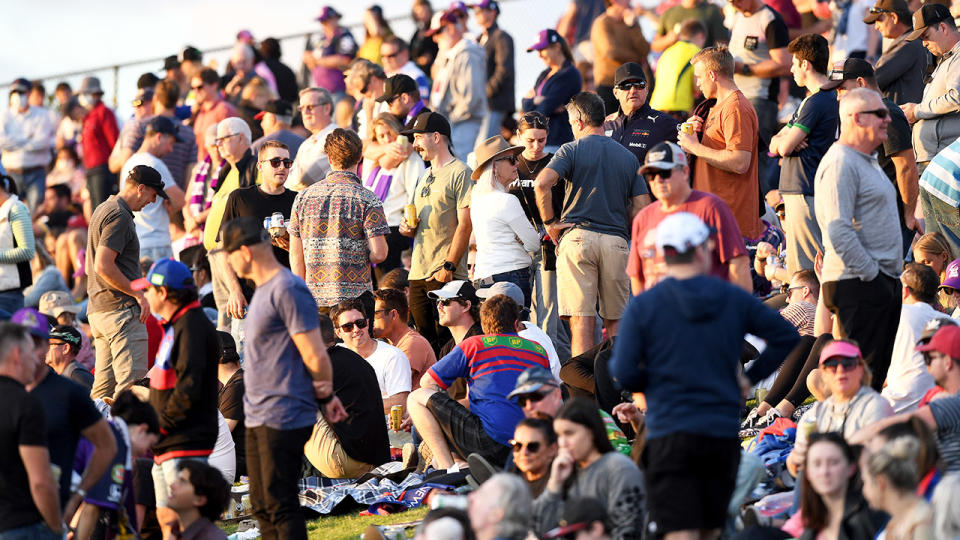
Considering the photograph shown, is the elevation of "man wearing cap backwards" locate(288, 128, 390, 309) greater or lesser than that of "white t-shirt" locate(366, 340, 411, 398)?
greater

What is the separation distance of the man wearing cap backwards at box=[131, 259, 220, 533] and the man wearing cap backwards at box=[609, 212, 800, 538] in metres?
2.44

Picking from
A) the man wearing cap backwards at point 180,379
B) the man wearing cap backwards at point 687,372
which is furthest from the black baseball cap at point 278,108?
the man wearing cap backwards at point 687,372

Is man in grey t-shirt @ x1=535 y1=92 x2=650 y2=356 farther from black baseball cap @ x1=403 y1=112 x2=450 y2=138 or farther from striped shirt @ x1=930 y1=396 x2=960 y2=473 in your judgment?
striped shirt @ x1=930 y1=396 x2=960 y2=473

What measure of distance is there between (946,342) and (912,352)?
1.12 m

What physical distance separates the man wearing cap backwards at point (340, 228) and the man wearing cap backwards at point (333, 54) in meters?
7.14

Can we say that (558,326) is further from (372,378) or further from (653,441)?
(653,441)

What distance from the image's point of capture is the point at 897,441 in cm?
569

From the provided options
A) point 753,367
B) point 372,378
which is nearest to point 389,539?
point 372,378

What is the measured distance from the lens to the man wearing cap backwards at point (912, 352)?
8.03 m

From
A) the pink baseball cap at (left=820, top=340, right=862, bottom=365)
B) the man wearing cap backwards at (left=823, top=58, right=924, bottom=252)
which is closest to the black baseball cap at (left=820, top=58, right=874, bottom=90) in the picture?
the man wearing cap backwards at (left=823, top=58, right=924, bottom=252)

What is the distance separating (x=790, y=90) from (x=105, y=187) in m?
8.05

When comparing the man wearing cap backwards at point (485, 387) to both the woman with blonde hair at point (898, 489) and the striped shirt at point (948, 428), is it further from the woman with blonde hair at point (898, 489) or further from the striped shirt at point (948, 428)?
the woman with blonde hair at point (898, 489)

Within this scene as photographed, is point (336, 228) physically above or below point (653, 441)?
above

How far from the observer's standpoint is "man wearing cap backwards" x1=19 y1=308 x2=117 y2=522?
646 centimetres
